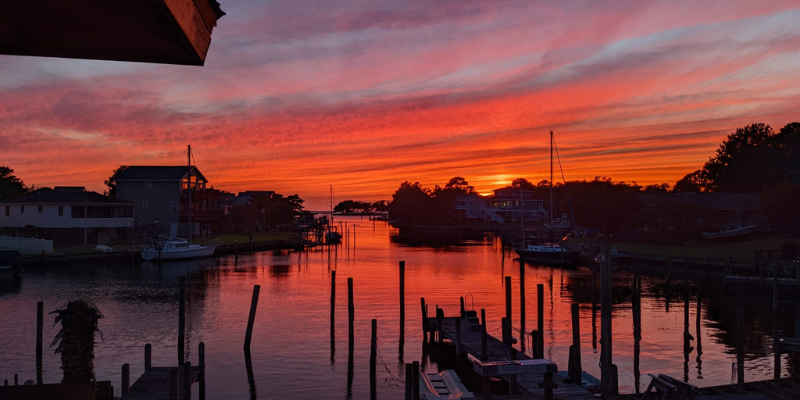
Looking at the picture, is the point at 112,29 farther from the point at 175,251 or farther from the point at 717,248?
the point at 717,248

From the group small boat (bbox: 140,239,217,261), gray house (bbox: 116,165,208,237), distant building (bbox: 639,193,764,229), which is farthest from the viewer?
distant building (bbox: 639,193,764,229)

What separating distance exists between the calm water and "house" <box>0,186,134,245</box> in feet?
43.5

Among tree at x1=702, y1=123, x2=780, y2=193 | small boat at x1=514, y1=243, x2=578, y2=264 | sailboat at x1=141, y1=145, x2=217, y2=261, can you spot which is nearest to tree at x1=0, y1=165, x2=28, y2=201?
sailboat at x1=141, y1=145, x2=217, y2=261

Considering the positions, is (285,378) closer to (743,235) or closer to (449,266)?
(449,266)

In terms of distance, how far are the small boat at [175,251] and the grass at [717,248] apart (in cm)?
5330

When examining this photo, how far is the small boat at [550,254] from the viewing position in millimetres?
77688

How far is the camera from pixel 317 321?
38.9m

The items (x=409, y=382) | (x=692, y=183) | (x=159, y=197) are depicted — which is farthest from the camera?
(x=692, y=183)

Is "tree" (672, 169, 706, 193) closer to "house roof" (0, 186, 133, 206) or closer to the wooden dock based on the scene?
"house roof" (0, 186, 133, 206)

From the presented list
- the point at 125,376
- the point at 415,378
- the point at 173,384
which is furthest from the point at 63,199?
the point at 415,378

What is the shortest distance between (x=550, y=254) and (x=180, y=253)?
45.5 meters

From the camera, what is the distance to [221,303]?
46219mm

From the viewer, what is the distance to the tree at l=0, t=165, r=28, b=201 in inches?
4296

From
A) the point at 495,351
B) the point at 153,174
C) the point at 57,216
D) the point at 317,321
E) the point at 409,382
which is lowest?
the point at 317,321
